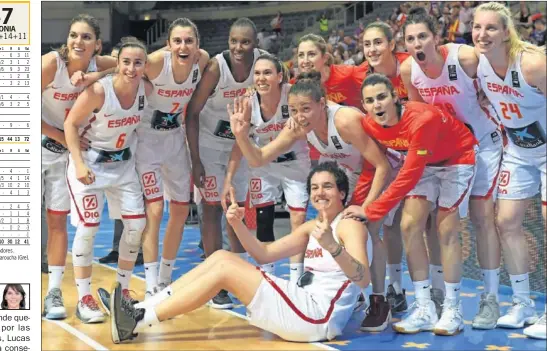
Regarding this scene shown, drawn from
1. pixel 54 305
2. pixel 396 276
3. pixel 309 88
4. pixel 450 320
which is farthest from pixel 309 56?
A: pixel 54 305

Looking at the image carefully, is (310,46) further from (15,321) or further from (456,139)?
(15,321)

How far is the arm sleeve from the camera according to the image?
3547 mm

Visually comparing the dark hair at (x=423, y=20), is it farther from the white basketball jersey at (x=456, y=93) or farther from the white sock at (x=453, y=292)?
the white sock at (x=453, y=292)

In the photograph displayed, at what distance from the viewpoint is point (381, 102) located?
3551 mm

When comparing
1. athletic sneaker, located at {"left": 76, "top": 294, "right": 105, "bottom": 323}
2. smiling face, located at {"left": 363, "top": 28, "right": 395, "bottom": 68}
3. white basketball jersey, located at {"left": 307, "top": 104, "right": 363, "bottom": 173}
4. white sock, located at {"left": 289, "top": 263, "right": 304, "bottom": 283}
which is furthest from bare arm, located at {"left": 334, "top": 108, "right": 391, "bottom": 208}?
athletic sneaker, located at {"left": 76, "top": 294, "right": 105, "bottom": 323}

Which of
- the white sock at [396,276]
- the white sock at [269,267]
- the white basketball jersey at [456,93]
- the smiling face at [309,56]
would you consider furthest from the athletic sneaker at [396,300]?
the smiling face at [309,56]

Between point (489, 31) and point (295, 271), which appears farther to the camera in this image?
point (295, 271)

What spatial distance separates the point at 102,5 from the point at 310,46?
107 centimetres

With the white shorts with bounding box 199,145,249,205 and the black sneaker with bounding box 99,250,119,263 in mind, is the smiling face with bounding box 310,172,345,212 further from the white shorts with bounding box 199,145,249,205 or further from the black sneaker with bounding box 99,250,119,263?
the black sneaker with bounding box 99,250,119,263

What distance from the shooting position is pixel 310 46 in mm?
3885

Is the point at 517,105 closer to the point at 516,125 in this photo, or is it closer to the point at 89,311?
the point at 516,125

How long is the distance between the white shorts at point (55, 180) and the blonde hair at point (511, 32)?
2.32m

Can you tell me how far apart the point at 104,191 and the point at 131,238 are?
0.29m

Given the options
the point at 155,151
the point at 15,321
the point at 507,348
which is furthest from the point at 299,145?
the point at 15,321
